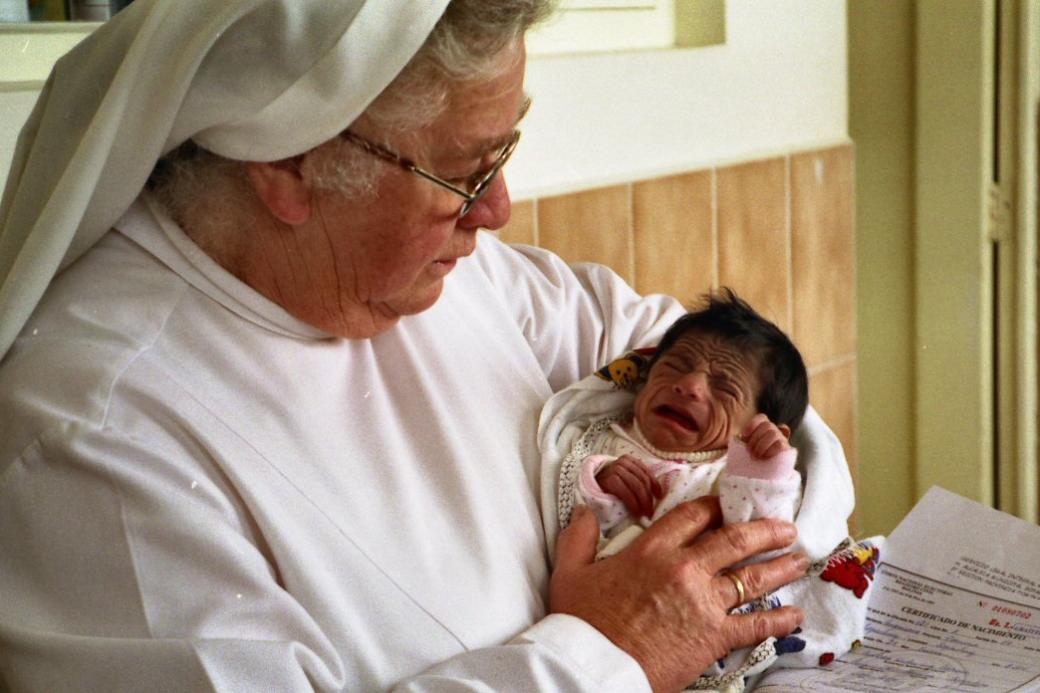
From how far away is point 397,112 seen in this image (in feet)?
4.86

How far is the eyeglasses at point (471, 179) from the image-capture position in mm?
1495

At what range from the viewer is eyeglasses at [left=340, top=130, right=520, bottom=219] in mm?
1495

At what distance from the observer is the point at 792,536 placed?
1718mm

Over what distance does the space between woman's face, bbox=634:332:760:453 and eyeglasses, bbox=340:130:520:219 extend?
0.45 metres

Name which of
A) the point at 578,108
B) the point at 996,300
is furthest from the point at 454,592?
the point at 996,300

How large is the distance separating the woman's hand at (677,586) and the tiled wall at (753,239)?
0.88 meters

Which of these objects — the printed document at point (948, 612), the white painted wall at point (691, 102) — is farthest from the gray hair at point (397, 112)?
the white painted wall at point (691, 102)

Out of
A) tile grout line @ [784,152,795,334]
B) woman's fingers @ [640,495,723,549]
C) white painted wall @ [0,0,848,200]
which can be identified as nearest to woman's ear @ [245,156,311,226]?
woman's fingers @ [640,495,723,549]

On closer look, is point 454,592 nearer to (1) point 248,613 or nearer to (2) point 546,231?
(1) point 248,613

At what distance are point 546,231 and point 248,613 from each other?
1.32 meters

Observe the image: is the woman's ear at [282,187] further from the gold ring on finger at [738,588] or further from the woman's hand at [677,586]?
the gold ring on finger at [738,588]

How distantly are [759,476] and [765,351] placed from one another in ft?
0.91

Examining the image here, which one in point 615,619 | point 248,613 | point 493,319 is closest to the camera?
point 248,613

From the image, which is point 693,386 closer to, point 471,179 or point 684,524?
point 684,524
